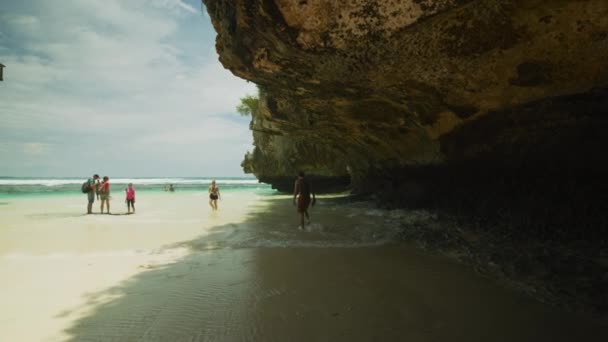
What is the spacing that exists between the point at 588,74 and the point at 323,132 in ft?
29.6

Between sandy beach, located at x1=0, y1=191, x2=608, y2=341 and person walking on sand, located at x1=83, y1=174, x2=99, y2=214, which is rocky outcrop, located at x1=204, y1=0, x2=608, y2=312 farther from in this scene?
person walking on sand, located at x1=83, y1=174, x2=99, y2=214

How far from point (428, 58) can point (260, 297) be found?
483 cm

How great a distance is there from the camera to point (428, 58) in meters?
5.66

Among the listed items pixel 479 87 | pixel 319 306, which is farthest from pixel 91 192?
pixel 479 87

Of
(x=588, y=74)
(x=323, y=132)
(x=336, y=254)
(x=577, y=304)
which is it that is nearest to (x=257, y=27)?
(x=336, y=254)

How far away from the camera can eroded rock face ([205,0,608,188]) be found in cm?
451

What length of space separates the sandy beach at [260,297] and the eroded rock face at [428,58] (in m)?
3.54

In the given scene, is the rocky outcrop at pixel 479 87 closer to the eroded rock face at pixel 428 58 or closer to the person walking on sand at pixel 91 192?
the eroded rock face at pixel 428 58

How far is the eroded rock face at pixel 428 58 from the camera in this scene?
4.51m

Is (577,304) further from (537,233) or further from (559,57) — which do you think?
(559,57)

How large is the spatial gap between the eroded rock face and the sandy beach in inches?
139

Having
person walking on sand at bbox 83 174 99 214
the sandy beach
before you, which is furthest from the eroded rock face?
person walking on sand at bbox 83 174 99 214

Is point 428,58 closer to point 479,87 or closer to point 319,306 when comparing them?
point 479,87

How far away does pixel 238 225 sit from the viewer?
10039 mm
